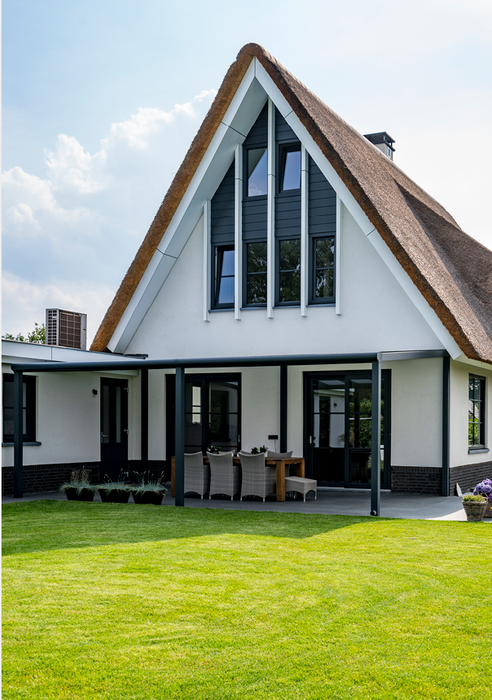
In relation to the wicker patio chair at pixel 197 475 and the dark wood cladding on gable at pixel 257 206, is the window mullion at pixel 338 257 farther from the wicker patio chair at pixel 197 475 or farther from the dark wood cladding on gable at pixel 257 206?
the wicker patio chair at pixel 197 475

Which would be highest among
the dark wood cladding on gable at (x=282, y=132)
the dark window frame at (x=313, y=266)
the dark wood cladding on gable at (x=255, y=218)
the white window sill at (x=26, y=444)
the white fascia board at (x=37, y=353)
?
the dark wood cladding on gable at (x=282, y=132)

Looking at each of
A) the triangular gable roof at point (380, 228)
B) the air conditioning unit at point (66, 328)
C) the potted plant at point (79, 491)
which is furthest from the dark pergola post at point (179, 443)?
the air conditioning unit at point (66, 328)

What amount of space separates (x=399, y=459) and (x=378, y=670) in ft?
32.2

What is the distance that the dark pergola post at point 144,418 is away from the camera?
625 inches

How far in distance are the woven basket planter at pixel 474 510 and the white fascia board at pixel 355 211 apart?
3408 mm

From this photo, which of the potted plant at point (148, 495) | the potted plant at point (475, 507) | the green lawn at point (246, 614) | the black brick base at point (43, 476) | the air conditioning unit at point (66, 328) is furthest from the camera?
the air conditioning unit at point (66, 328)

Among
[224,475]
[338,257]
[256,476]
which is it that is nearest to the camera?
[256,476]

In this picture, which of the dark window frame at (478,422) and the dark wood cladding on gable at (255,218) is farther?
the dark window frame at (478,422)

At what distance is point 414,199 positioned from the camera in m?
17.9

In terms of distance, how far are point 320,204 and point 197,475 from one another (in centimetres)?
600

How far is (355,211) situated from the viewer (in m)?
13.8

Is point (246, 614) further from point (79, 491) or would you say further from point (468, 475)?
point (468, 475)

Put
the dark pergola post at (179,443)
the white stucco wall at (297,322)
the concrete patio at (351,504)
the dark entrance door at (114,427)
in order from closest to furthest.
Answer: the concrete patio at (351,504) < the dark pergola post at (179,443) < the white stucco wall at (297,322) < the dark entrance door at (114,427)

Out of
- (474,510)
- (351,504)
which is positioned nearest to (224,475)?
(351,504)
